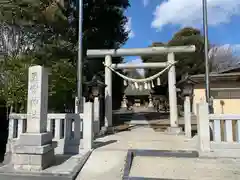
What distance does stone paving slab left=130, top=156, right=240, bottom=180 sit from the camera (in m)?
4.12

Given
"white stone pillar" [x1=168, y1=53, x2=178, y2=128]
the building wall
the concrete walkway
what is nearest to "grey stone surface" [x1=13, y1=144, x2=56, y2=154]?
the concrete walkway

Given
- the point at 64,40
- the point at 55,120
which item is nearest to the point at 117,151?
the point at 55,120

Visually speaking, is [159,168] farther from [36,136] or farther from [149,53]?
[149,53]

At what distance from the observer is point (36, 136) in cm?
436

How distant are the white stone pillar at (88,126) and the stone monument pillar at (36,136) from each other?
43.5 inches

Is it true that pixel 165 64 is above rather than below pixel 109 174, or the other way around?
above

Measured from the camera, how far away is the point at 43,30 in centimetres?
1063

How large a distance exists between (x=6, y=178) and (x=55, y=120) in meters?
1.94

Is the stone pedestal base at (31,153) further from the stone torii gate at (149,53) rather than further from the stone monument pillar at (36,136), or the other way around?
the stone torii gate at (149,53)

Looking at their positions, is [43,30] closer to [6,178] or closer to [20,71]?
[20,71]

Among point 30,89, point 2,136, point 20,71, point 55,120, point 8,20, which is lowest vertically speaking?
point 2,136

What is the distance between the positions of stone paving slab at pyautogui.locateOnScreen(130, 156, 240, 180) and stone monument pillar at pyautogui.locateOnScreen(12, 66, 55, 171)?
1.88m

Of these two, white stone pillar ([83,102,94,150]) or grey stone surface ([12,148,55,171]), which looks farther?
white stone pillar ([83,102,94,150])

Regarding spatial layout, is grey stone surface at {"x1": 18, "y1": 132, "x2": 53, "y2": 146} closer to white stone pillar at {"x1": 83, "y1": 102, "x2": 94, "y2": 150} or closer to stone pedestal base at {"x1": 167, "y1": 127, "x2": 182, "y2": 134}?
white stone pillar at {"x1": 83, "y1": 102, "x2": 94, "y2": 150}
